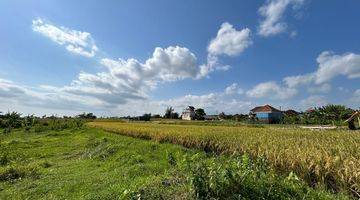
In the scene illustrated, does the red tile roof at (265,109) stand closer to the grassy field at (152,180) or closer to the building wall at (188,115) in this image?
the building wall at (188,115)

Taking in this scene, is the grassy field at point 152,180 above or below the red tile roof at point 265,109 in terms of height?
below

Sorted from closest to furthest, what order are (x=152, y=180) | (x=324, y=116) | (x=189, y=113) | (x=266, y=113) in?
1. (x=152, y=180)
2. (x=324, y=116)
3. (x=266, y=113)
4. (x=189, y=113)

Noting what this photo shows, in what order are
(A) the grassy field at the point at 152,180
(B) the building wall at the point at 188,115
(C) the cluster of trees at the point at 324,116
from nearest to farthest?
(A) the grassy field at the point at 152,180
(C) the cluster of trees at the point at 324,116
(B) the building wall at the point at 188,115

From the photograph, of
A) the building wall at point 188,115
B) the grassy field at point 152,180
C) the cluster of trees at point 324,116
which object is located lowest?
the grassy field at point 152,180

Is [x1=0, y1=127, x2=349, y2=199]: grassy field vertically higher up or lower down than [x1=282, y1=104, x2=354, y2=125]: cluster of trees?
→ lower down

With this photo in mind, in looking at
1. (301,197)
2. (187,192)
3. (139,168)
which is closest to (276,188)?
(301,197)

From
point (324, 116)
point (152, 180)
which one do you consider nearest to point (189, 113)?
point (324, 116)

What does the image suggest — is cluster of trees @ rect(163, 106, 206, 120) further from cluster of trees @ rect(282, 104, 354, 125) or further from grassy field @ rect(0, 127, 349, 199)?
grassy field @ rect(0, 127, 349, 199)

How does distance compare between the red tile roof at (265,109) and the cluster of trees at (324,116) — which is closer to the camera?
the cluster of trees at (324,116)

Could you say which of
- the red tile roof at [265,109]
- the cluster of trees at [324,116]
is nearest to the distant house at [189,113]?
the red tile roof at [265,109]

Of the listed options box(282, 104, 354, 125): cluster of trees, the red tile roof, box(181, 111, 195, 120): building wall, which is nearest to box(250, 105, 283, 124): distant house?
the red tile roof

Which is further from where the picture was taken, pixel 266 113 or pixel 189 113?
pixel 189 113

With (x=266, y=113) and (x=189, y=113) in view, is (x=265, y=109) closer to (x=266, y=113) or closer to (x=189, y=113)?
(x=266, y=113)

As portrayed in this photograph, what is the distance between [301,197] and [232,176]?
4.94 feet
